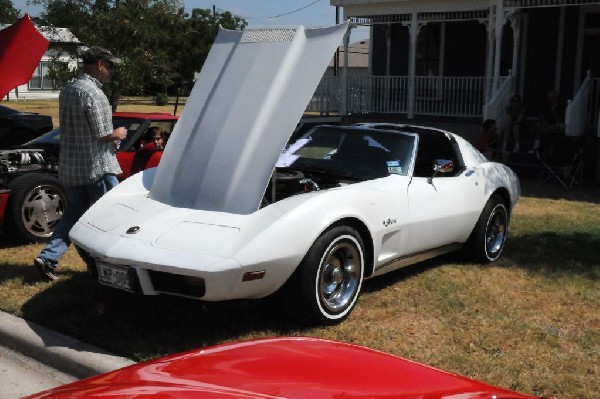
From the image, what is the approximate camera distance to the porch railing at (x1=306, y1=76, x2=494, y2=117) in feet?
57.3

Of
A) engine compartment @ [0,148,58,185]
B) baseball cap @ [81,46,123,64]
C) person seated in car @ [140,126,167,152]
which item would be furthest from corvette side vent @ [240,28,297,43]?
engine compartment @ [0,148,58,185]

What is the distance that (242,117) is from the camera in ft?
17.6

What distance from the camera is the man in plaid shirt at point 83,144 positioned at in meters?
5.91

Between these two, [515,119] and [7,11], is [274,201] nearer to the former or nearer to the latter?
[515,119]

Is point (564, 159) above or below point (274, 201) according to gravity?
below

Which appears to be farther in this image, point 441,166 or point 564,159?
point 564,159

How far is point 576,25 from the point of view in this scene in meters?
16.2

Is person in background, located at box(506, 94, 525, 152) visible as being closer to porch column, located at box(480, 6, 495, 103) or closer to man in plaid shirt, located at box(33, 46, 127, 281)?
porch column, located at box(480, 6, 495, 103)

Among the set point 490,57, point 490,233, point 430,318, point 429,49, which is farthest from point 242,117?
point 429,49

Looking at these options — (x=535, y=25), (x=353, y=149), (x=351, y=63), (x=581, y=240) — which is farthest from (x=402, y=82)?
(x=351, y=63)

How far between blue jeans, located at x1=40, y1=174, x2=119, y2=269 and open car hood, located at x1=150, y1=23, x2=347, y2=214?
0.61 meters

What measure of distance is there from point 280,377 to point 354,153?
3915 mm

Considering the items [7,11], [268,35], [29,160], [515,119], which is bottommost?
[29,160]

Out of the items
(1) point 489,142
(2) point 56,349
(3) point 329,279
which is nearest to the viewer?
(2) point 56,349
